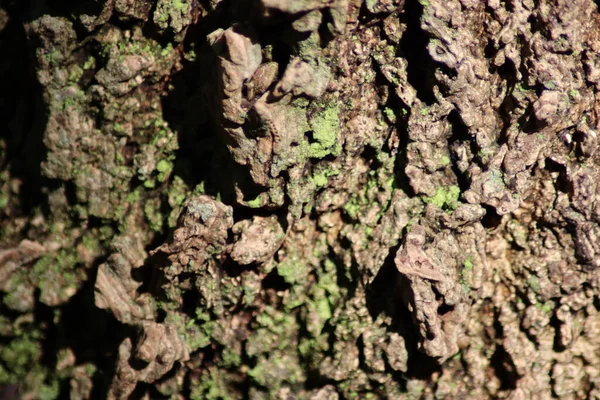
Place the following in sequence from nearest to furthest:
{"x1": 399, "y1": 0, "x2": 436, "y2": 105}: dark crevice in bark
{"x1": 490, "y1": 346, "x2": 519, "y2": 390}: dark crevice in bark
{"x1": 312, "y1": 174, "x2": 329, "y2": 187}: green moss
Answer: {"x1": 399, "y1": 0, "x2": 436, "y2": 105}: dark crevice in bark → {"x1": 312, "y1": 174, "x2": 329, "y2": 187}: green moss → {"x1": 490, "y1": 346, "x2": 519, "y2": 390}: dark crevice in bark

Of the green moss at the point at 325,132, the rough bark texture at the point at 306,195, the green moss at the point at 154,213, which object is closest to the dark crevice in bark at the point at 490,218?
the rough bark texture at the point at 306,195

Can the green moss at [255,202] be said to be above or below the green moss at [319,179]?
below

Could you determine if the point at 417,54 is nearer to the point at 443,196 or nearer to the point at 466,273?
the point at 443,196

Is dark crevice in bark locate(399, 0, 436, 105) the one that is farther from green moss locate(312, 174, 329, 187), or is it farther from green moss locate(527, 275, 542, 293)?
green moss locate(527, 275, 542, 293)

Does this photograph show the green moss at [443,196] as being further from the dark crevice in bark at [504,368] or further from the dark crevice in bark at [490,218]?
the dark crevice in bark at [504,368]

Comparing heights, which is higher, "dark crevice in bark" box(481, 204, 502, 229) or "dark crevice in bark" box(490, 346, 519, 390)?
"dark crevice in bark" box(481, 204, 502, 229)

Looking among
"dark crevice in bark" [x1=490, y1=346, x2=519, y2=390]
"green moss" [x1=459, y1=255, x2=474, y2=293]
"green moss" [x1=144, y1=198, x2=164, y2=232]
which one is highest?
"green moss" [x1=459, y1=255, x2=474, y2=293]

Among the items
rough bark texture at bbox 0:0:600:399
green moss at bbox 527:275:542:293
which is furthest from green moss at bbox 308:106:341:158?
green moss at bbox 527:275:542:293

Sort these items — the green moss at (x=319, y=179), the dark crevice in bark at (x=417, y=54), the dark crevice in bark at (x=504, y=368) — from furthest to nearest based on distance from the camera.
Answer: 1. the dark crevice in bark at (x=504, y=368)
2. the green moss at (x=319, y=179)
3. the dark crevice in bark at (x=417, y=54)

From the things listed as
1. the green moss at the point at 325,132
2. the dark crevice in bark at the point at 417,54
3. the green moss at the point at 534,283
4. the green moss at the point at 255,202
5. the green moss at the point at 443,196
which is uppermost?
the dark crevice in bark at the point at 417,54
